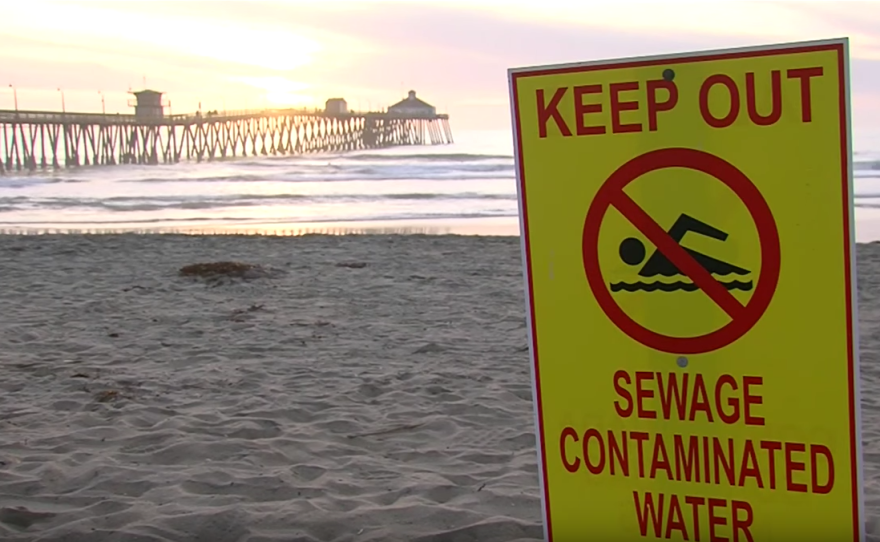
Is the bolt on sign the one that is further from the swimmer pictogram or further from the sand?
the sand

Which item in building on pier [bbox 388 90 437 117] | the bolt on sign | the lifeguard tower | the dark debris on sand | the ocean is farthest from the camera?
building on pier [bbox 388 90 437 117]

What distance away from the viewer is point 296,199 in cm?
2334

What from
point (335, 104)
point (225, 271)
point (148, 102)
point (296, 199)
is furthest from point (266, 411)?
point (335, 104)

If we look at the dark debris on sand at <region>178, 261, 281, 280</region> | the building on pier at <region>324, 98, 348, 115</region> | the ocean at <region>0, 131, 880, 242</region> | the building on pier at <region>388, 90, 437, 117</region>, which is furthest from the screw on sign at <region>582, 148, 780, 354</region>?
the building on pier at <region>388, 90, 437, 117</region>

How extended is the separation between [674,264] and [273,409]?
10.9ft

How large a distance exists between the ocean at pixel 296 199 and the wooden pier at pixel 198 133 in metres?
3.42

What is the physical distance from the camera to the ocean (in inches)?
656

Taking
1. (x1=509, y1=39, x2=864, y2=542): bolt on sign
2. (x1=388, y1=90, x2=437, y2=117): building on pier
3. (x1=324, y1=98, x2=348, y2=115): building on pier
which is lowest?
(x1=509, y1=39, x2=864, y2=542): bolt on sign

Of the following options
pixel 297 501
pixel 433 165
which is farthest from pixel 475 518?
pixel 433 165

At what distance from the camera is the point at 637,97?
1.35 meters

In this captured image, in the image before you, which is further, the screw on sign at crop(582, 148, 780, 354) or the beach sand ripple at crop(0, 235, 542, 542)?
the beach sand ripple at crop(0, 235, 542, 542)

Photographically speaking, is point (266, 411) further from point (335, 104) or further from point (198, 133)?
point (335, 104)

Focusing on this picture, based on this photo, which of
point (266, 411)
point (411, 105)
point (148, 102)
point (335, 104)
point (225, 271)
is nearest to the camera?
point (266, 411)

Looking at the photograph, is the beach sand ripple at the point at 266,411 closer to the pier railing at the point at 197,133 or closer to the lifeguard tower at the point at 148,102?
the pier railing at the point at 197,133
